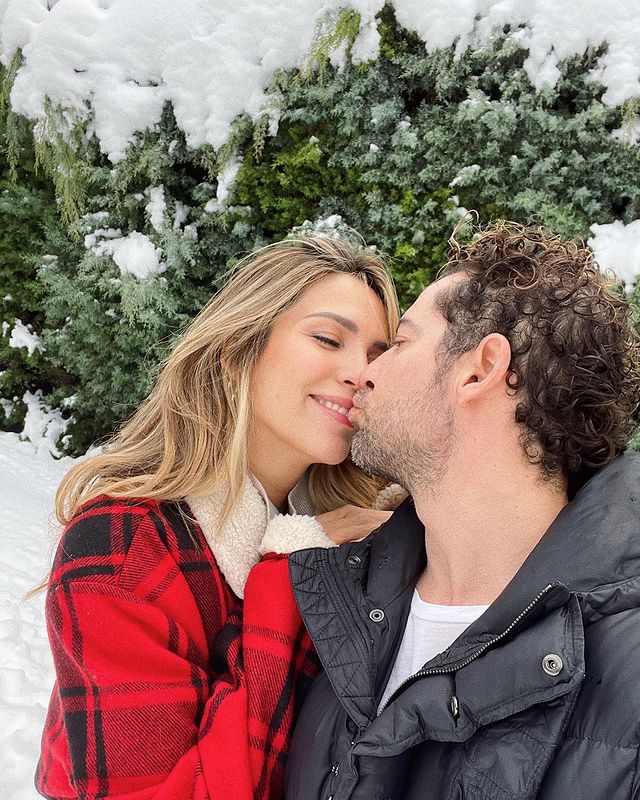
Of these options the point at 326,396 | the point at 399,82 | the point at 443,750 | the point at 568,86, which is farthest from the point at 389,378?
the point at 399,82

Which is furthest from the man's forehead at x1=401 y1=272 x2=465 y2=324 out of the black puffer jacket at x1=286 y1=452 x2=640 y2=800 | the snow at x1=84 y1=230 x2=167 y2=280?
the snow at x1=84 y1=230 x2=167 y2=280

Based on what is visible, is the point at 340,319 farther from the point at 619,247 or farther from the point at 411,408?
the point at 619,247

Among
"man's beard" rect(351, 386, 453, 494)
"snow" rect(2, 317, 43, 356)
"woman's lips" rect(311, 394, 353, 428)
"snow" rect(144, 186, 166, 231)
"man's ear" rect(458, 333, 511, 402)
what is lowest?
"man's beard" rect(351, 386, 453, 494)

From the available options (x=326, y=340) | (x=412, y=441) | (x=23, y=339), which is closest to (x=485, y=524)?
(x=412, y=441)

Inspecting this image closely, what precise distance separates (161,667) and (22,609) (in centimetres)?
322

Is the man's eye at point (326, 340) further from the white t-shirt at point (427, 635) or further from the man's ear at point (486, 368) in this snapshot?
the white t-shirt at point (427, 635)

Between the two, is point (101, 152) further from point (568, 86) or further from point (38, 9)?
point (568, 86)

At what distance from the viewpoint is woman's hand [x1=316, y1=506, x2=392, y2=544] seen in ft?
6.72

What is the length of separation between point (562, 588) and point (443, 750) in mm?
392

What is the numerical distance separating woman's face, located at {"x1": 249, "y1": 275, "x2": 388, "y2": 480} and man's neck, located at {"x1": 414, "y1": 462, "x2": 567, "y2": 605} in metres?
0.52

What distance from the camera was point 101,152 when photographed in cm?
552

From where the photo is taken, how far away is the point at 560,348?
5.35 ft

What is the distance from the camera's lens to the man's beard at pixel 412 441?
1.69 m

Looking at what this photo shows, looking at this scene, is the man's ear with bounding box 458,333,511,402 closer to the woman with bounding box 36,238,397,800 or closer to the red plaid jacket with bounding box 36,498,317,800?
the woman with bounding box 36,238,397,800
